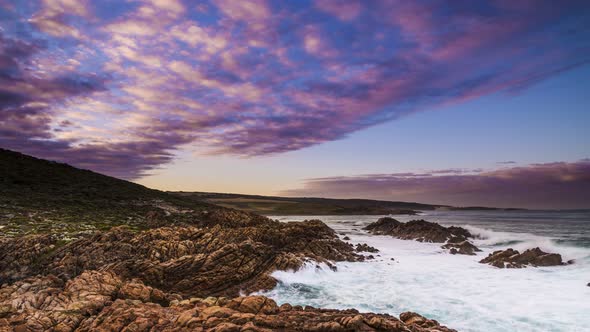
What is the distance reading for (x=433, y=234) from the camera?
49.5 metres

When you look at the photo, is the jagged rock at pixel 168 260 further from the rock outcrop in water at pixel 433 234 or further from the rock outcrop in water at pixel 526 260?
the rock outcrop in water at pixel 433 234

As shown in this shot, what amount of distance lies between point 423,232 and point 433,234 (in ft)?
7.76

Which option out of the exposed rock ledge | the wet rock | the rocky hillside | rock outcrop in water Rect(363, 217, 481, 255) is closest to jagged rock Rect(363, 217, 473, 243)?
rock outcrop in water Rect(363, 217, 481, 255)

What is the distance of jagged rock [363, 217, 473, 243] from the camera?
48719 mm

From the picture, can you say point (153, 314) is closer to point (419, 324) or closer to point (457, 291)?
point (419, 324)

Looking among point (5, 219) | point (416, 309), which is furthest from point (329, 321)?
point (5, 219)

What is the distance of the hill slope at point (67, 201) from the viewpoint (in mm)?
33656

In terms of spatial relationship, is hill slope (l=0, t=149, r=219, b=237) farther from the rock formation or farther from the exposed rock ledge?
the exposed rock ledge

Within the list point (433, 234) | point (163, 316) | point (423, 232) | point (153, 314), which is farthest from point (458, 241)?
point (153, 314)

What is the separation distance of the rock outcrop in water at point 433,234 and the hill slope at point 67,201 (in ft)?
111

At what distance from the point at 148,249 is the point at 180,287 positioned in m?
5.38

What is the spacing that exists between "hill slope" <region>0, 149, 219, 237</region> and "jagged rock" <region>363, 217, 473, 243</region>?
33.7 metres

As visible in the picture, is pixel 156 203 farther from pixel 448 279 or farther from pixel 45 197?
pixel 448 279

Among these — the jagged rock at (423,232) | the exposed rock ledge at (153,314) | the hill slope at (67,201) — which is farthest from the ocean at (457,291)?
the hill slope at (67,201)
